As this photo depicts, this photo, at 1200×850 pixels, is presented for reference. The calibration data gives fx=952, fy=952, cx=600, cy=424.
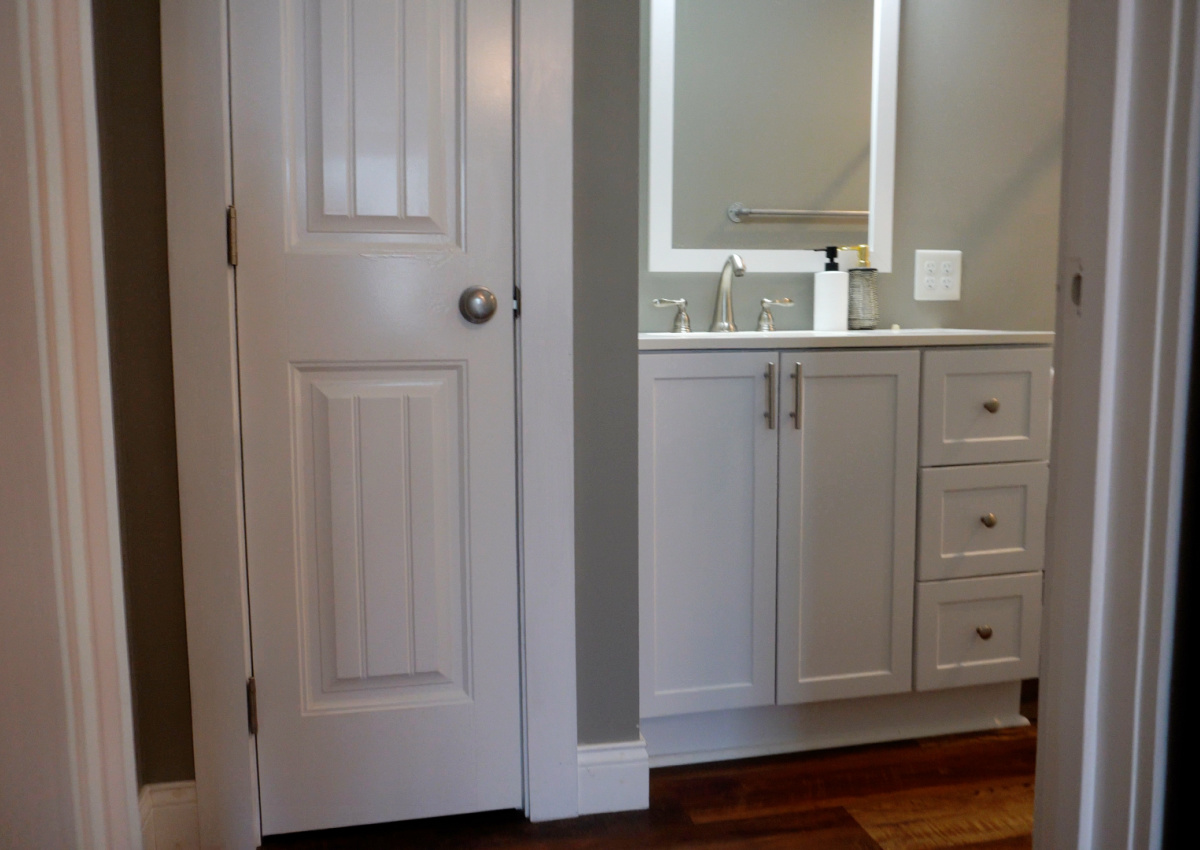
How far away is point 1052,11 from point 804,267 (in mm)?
953

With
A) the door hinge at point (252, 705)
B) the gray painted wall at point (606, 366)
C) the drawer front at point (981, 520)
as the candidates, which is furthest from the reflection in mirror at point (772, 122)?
the door hinge at point (252, 705)

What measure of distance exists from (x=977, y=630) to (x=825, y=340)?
729 mm

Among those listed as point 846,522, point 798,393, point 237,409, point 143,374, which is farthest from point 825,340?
point 143,374

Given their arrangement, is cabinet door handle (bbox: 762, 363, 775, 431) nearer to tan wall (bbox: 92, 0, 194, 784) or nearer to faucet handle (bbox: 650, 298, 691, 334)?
faucet handle (bbox: 650, 298, 691, 334)

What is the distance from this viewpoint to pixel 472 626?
5.41 ft

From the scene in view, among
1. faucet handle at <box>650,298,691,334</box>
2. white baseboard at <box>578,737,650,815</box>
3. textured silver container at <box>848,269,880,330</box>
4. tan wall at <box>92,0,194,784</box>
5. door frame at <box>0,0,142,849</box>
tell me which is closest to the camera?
door frame at <box>0,0,142,849</box>

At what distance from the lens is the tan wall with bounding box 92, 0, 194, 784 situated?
1.46 meters

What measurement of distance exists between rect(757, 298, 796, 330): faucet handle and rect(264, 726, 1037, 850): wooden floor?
0.98 m

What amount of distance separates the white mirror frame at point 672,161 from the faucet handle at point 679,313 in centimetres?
8

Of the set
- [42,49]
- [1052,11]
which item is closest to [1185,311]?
[42,49]

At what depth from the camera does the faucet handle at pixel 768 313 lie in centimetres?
231

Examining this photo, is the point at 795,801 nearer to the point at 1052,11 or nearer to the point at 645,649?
the point at 645,649

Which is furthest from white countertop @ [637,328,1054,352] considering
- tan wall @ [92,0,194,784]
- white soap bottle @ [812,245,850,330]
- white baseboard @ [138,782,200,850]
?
white baseboard @ [138,782,200,850]

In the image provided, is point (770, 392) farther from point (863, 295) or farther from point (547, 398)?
point (863, 295)
